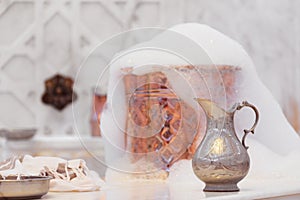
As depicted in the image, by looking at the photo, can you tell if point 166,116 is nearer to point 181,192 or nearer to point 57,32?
point 181,192

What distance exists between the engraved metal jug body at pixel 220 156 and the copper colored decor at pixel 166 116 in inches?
5.9

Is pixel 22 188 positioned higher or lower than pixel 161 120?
lower

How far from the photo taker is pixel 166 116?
1.33 meters

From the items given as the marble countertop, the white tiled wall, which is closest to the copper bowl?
the marble countertop

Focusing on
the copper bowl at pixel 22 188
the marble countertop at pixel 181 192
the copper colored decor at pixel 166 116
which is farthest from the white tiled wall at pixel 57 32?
the copper bowl at pixel 22 188

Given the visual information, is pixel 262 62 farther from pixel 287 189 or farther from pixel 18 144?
pixel 287 189

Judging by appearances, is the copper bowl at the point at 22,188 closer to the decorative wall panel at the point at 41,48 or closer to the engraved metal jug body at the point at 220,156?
the engraved metal jug body at the point at 220,156

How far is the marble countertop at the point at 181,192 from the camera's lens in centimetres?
104

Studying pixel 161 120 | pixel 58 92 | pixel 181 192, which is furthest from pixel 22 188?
pixel 58 92

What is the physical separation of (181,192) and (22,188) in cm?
29

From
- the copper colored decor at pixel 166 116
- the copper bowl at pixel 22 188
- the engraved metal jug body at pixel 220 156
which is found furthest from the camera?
the copper colored decor at pixel 166 116

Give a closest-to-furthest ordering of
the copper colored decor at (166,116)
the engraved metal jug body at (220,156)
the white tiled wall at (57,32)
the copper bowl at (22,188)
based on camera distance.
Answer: the copper bowl at (22,188) → the engraved metal jug body at (220,156) → the copper colored decor at (166,116) → the white tiled wall at (57,32)

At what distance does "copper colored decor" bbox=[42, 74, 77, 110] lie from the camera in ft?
9.89

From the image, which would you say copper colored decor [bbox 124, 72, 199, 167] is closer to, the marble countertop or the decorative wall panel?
the marble countertop
